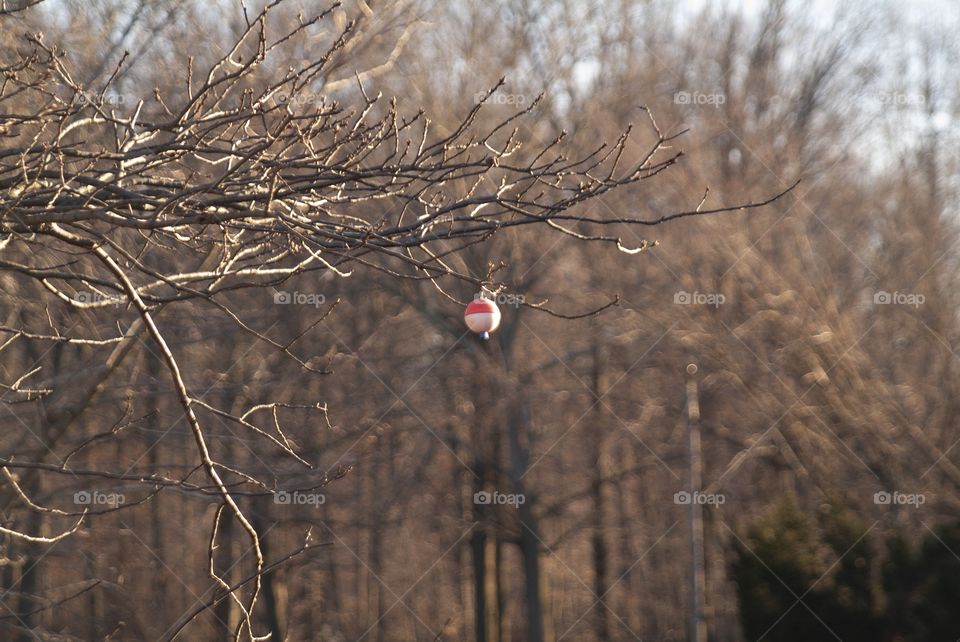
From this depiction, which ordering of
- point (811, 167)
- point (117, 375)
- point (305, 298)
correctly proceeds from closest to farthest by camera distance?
point (117, 375), point (305, 298), point (811, 167)

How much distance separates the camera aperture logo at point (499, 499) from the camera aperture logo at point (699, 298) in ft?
12.3

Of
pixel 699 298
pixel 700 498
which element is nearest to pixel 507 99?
pixel 699 298

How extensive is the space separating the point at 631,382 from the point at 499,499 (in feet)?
10.3

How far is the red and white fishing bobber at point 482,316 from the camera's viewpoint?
5.14 metres

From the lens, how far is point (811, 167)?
20625 millimetres

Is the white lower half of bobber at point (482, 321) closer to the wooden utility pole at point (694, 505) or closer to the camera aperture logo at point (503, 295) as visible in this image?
the camera aperture logo at point (503, 295)

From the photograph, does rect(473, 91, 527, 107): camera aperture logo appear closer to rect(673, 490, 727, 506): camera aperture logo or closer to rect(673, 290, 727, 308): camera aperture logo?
rect(673, 290, 727, 308): camera aperture logo

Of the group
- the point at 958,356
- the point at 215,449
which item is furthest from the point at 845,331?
the point at 215,449

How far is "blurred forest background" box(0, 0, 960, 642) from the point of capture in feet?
52.5

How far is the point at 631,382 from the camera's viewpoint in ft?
65.4

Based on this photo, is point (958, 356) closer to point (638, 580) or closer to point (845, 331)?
point (845, 331)

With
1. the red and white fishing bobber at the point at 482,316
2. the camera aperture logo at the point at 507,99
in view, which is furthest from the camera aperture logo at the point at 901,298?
the red and white fishing bobber at the point at 482,316

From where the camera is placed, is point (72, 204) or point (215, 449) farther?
point (215, 449)

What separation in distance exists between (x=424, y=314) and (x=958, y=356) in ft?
25.8
